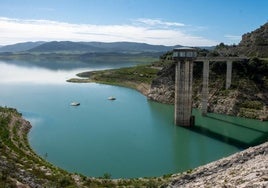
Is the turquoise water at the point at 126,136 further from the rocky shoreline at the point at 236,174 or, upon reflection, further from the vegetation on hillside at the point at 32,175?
the rocky shoreline at the point at 236,174

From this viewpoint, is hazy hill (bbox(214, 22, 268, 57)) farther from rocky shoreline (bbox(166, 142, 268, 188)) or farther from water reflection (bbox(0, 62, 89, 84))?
rocky shoreline (bbox(166, 142, 268, 188))

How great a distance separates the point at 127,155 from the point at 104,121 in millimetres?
19877

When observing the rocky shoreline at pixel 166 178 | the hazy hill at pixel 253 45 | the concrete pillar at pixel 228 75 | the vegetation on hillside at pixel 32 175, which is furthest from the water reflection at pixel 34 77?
the rocky shoreline at pixel 166 178

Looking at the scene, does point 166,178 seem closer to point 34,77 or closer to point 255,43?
point 255,43

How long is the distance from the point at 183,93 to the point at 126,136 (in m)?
12.5

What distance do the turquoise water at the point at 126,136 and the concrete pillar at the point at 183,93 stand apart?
1747 millimetres

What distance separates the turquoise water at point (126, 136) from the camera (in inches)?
1603

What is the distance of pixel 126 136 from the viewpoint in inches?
2066

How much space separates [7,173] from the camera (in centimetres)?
2531

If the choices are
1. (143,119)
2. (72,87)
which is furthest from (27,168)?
(72,87)

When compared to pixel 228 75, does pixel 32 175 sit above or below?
below

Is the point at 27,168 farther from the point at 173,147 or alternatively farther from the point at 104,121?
the point at 104,121

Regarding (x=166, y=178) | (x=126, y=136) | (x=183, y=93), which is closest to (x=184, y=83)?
(x=183, y=93)

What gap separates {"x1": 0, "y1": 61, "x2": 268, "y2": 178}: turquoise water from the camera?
40719 millimetres
